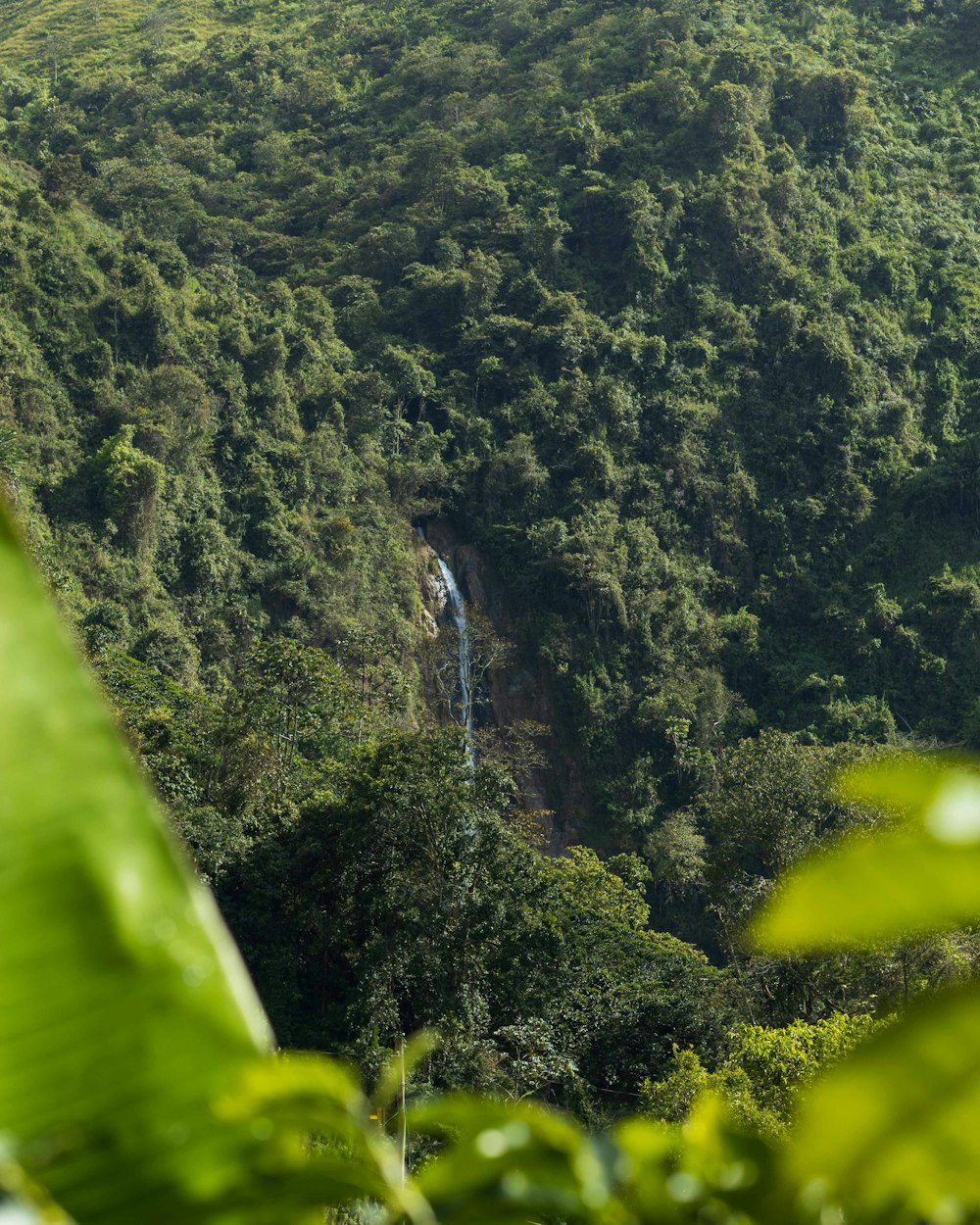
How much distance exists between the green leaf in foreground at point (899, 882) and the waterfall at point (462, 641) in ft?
60.6

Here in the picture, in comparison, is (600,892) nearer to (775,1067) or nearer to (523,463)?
(775,1067)

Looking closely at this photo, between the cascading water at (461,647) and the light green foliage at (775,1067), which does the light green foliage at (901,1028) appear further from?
the cascading water at (461,647)

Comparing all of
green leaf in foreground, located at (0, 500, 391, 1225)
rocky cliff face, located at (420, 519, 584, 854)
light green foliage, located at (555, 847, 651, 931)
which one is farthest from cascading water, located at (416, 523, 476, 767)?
green leaf in foreground, located at (0, 500, 391, 1225)

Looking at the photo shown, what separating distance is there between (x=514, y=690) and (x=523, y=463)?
413 centimetres

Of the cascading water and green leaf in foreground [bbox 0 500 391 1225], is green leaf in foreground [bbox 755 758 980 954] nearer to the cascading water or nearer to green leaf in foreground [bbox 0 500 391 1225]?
green leaf in foreground [bbox 0 500 391 1225]

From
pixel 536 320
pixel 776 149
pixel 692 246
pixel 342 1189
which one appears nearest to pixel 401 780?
pixel 342 1189

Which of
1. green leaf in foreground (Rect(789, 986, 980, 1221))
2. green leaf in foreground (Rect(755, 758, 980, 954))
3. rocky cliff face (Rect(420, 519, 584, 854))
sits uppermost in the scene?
green leaf in foreground (Rect(755, 758, 980, 954))

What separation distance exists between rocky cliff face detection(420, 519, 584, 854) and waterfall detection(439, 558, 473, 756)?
13cm

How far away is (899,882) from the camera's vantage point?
0.61 feet

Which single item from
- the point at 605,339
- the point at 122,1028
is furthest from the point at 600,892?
the point at 122,1028

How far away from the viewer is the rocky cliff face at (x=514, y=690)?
19203 millimetres

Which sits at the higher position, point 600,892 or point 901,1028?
point 901,1028

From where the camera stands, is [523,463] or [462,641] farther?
[523,463]

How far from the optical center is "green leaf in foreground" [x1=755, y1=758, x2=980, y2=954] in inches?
7.3
